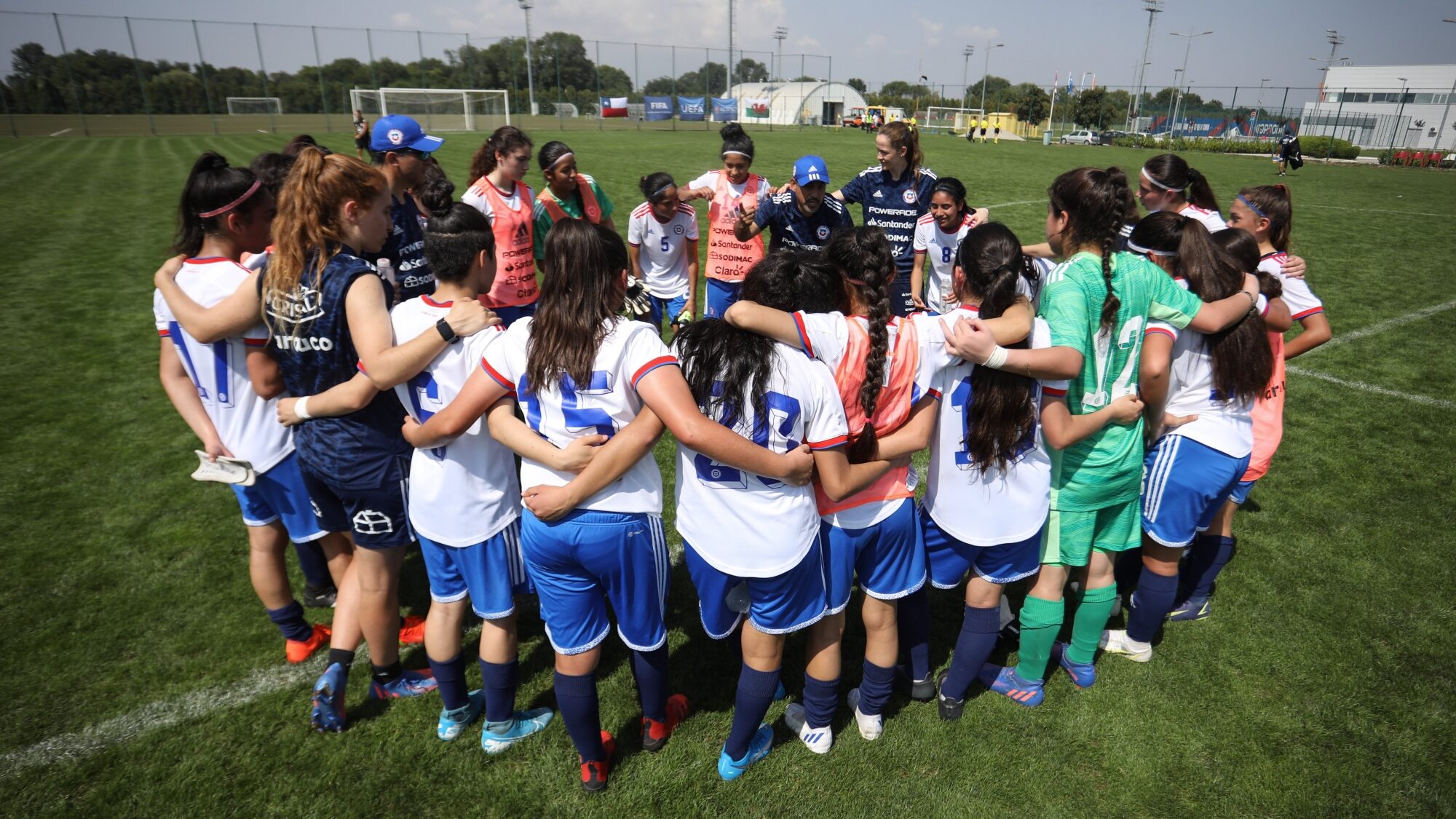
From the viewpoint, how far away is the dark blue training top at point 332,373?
2.50 meters

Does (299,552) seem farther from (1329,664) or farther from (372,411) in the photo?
(1329,664)

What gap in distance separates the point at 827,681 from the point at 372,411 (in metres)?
1.98

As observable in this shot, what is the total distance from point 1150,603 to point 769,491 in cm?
217

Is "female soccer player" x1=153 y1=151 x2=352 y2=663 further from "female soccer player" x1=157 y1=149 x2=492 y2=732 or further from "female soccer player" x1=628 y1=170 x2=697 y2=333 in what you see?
"female soccer player" x1=628 y1=170 x2=697 y2=333

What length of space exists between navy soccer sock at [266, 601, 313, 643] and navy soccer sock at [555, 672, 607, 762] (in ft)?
5.39

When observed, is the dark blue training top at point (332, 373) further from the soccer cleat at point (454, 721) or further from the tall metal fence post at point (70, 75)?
the tall metal fence post at point (70, 75)

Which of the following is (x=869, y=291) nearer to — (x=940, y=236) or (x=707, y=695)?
(x=707, y=695)

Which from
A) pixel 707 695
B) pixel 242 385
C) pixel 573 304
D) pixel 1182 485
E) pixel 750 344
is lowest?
pixel 707 695

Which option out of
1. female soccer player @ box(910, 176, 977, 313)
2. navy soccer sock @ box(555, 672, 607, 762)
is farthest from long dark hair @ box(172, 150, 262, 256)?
female soccer player @ box(910, 176, 977, 313)

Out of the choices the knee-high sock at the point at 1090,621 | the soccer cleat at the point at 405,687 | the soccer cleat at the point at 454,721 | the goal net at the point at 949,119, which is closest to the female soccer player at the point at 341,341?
the soccer cleat at the point at 405,687

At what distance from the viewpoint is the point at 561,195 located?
5180 mm

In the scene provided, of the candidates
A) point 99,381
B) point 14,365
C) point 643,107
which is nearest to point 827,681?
point 99,381

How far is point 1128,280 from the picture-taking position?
272 centimetres

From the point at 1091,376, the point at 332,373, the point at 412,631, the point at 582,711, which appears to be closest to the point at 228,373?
the point at 332,373
